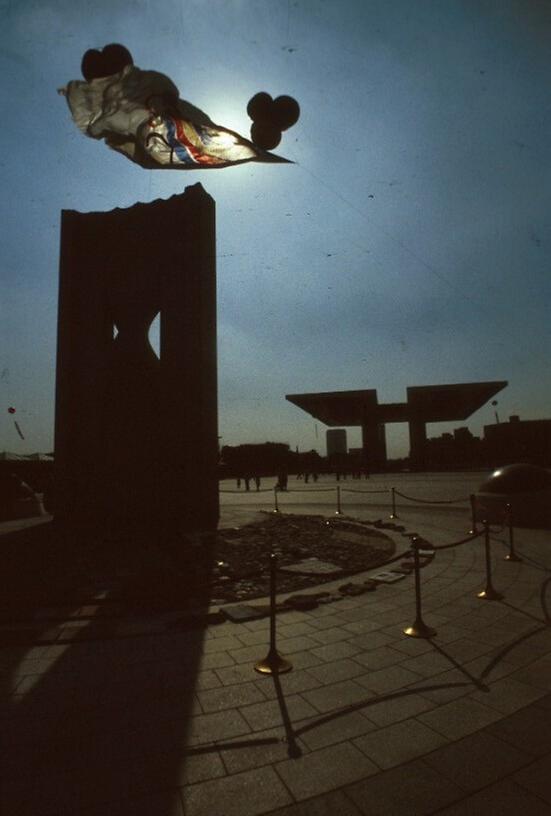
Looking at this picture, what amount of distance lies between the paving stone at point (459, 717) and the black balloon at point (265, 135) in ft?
25.7

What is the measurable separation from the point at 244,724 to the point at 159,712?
0.70 metres

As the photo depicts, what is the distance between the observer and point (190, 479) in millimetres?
12562

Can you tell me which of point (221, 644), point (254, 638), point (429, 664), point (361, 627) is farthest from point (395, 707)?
point (221, 644)

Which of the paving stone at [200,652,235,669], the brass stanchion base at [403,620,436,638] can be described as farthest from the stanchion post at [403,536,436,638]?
the paving stone at [200,652,235,669]

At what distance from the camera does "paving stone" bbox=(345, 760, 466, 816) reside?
236 centimetres

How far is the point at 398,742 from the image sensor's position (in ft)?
9.68

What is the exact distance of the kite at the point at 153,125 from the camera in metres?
7.80

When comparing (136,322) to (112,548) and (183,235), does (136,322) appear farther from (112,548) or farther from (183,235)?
(112,548)

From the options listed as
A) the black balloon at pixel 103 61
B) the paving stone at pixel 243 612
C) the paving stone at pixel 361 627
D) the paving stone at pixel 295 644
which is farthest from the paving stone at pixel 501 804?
the black balloon at pixel 103 61

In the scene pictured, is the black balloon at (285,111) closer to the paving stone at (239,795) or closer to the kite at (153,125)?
the kite at (153,125)

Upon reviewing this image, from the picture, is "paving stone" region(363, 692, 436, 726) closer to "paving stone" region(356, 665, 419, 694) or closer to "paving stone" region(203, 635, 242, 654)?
"paving stone" region(356, 665, 419, 694)

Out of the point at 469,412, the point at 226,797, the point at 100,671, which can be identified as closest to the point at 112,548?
the point at 100,671

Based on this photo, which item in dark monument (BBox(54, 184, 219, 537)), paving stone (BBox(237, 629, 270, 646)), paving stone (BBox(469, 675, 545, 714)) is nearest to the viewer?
paving stone (BBox(469, 675, 545, 714))

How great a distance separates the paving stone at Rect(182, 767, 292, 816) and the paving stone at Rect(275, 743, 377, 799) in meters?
0.08
